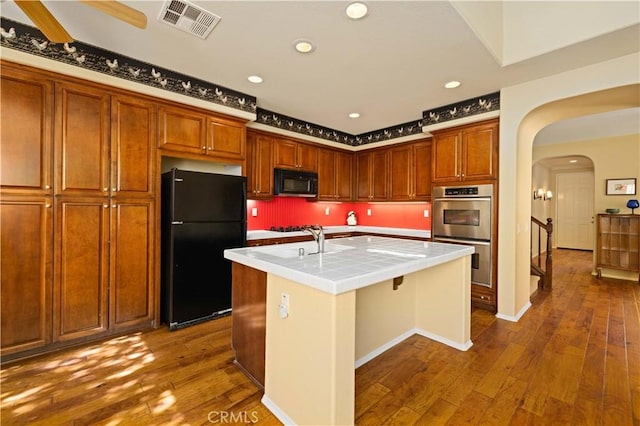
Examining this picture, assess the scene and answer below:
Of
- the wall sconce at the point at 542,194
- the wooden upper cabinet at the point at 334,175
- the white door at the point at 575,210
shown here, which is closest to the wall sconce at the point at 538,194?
the wall sconce at the point at 542,194

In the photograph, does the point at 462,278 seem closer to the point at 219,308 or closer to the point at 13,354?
the point at 219,308

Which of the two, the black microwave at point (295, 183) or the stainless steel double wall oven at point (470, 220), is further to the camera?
the black microwave at point (295, 183)

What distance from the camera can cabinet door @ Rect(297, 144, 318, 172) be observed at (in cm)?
455

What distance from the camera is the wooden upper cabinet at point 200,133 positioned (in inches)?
116

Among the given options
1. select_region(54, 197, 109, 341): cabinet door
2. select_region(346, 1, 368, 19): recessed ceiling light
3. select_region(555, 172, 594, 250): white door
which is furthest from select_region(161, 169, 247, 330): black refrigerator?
select_region(555, 172, 594, 250): white door

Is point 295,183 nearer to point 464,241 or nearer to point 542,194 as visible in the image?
point 464,241

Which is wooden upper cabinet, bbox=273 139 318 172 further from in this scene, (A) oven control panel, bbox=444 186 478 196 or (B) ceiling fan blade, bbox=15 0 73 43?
(B) ceiling fan blade, bbox=15 0 73 43

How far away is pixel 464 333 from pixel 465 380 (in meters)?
0.50

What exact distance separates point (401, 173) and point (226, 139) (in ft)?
9.26

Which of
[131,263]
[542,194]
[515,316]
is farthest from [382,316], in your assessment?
[542,194]

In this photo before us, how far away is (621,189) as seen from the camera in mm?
5156

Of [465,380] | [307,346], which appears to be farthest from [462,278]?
[307,346]

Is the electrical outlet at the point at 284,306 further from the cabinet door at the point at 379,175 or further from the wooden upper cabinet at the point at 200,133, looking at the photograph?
the cabinet door at the point at 379,175

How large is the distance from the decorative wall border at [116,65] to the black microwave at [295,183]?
1.05m
